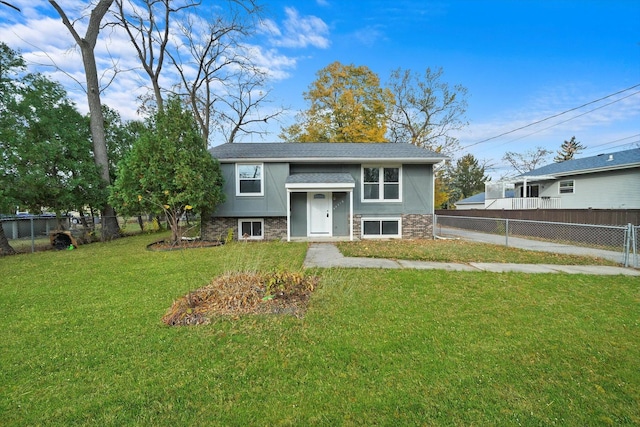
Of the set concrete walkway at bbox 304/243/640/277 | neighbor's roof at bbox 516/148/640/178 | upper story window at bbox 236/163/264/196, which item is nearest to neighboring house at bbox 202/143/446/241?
upper story window at bbox 236/163/264/196

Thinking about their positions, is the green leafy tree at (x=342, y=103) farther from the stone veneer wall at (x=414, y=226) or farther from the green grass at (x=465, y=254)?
the green grass at (x=465, y=254)

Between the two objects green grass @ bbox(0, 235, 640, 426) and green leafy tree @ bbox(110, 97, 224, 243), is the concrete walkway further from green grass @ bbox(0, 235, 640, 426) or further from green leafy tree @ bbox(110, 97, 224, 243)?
green leafy tree @ bbox(110, 97, 224, 243)

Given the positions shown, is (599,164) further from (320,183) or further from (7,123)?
(7,123)

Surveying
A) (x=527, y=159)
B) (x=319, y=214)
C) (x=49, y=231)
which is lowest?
(x=49, y=231)

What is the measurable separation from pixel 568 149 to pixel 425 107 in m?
33.3

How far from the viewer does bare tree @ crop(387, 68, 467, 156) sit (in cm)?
2352

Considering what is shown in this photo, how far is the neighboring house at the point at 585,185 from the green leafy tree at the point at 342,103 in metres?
11.3

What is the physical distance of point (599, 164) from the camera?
51.5 feet

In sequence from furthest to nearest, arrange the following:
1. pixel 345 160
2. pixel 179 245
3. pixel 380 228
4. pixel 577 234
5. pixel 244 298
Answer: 1. pixel 380 228
2. pixel 345 160
3. pixel 577 234
4. pixel 179 245
5. pixel 244 298

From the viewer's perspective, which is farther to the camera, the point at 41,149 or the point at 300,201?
the point at 300,201

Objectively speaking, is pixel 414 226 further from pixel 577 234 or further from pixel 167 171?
pixel 167 171

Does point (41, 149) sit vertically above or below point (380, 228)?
above

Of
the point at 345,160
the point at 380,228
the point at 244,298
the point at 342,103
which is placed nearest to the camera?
the point at 244,298

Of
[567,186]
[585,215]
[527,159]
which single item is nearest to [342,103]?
[567,186]
